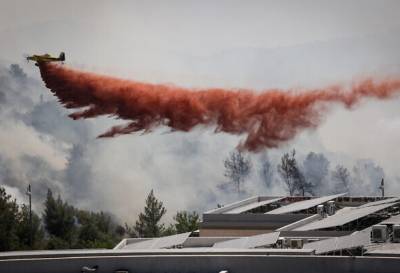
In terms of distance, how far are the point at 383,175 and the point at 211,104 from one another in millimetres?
29260

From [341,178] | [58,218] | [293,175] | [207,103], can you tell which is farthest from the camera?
[293,175]

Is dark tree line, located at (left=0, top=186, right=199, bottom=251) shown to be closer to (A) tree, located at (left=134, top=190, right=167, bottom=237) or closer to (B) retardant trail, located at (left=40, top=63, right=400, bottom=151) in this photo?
(A) tree, located at (left=134, top=190, right=167, bottom=237)

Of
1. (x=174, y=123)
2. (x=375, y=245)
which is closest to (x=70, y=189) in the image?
(x=174, y=123)

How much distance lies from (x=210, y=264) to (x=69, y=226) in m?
80.7

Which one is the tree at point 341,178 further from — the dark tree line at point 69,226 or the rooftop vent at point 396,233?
the rooftop vent at point 396,233

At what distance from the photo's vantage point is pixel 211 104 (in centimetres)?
10812

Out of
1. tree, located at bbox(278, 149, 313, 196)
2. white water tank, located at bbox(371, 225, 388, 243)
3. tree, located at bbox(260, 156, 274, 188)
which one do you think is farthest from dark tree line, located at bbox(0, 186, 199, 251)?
white water tank, located at bbox(371, 225, 388, 243)

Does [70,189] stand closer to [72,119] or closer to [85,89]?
[72,119]

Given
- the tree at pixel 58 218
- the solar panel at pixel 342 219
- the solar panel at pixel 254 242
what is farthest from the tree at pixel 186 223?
the solar panel at pixel 254 242

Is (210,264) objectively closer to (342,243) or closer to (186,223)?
(342,243)

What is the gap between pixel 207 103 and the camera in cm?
10775

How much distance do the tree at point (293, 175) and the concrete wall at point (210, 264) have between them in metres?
96.8

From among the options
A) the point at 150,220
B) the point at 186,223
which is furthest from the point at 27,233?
the point at 186,223

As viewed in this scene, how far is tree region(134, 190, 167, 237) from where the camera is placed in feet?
354
